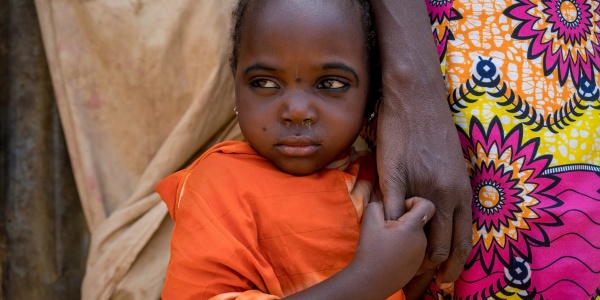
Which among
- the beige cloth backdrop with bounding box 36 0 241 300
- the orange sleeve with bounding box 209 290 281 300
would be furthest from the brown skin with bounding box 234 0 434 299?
the beige cloth backdrop with bounding box 36 0 241 300

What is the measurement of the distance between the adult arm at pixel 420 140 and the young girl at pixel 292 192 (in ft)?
0.20

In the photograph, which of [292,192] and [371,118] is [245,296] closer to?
[292,192]

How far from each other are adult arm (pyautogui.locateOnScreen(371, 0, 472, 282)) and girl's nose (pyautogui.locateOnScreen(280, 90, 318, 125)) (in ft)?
0.66

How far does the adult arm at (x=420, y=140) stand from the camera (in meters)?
1.53

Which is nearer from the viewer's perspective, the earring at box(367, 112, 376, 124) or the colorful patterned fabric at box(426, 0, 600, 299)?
the colorful patterned fabric at box(426, 0, 600, 299)

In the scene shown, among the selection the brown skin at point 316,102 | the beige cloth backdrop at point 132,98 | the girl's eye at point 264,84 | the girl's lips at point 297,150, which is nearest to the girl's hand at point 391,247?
the brown skin at point 316,102

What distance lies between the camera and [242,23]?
5.28 feet

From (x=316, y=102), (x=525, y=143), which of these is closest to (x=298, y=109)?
(x=316, y=102)

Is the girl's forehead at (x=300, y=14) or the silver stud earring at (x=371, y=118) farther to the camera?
the silver stud earring at (x=371, y=118)

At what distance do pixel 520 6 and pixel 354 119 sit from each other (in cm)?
50

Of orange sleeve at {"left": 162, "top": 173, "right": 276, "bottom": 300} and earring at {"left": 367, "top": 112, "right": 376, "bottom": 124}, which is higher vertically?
earring at {"left": 367, "top": 112, "right": 376, "bottom": 124}

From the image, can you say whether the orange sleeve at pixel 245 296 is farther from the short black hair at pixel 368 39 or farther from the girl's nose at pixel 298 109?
the short black hair at pixel 368 39

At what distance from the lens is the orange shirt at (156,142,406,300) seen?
1.39m

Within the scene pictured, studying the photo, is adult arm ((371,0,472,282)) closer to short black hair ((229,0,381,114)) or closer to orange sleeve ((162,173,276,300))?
short black hair ((229,0,381,114))
